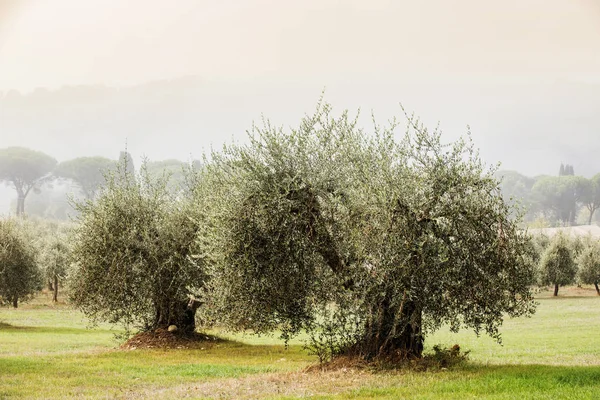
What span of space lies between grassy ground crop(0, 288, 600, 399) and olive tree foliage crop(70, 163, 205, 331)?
244cm

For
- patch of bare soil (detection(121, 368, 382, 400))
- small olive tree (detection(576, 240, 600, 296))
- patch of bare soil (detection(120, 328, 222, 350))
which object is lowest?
patch of bare soil (detection(120, 328, 222, 350))

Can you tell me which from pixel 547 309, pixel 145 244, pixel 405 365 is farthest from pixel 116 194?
pixel 547 309

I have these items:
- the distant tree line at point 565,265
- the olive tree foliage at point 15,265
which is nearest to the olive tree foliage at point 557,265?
the distant tree line at point 565,265

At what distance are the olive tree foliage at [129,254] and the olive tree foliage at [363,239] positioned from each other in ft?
26.2

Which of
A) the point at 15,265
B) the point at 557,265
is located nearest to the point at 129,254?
the point at 15,265

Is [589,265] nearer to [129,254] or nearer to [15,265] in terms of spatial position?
[15,265]

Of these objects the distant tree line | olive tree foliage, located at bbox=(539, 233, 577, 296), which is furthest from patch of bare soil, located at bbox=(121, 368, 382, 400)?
olive tree foliage, located at bbox=(539, 233, 577, 296)

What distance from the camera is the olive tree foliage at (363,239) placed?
1795 centimetres

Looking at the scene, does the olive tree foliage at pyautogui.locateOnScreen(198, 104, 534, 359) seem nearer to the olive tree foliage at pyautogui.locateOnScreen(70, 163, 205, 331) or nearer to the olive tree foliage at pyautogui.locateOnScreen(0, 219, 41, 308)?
the olive tree foliage at pyautogui.locateOnScreen(70, 163, 205, 331)

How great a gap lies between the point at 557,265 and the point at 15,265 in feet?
213

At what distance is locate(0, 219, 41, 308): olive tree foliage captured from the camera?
48.7 metres

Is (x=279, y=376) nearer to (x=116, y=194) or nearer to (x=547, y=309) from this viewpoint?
(x=116, y=194)

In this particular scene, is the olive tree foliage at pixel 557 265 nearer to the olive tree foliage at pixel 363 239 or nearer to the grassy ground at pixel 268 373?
the grassy ground at pixel 268 373

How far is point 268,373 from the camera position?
20672mm
